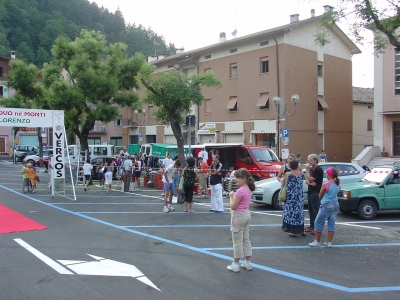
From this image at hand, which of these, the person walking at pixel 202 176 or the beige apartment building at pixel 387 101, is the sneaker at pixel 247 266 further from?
the beige apartment building at pixel 387 101

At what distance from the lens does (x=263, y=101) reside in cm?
3191

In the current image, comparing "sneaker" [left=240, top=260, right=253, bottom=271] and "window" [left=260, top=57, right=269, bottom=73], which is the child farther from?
"window" [left=260, top=57, right=269, bottom=73]

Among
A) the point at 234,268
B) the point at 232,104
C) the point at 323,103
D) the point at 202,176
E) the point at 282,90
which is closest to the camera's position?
the point at 234,268

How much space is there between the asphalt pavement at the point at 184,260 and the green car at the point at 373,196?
1.29ft

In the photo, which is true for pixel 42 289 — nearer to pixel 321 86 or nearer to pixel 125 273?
pixel 125 273

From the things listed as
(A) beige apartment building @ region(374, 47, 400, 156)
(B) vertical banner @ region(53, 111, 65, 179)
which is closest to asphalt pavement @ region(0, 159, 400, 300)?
(B) vertical banner @ region(53, 111, 65, 179)

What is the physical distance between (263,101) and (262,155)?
13.0 m

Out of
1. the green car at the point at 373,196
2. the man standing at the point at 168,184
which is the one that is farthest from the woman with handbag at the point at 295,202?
the man standing at the point at 168,184

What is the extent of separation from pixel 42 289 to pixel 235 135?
2933 centimetres

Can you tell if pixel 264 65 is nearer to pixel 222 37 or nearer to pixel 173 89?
pixel 222 37

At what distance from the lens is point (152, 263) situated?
7164 mm

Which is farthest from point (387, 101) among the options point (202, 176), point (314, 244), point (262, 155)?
point (314, 244)

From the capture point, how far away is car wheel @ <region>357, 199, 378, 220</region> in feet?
40.2

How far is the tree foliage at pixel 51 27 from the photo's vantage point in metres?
80.4
